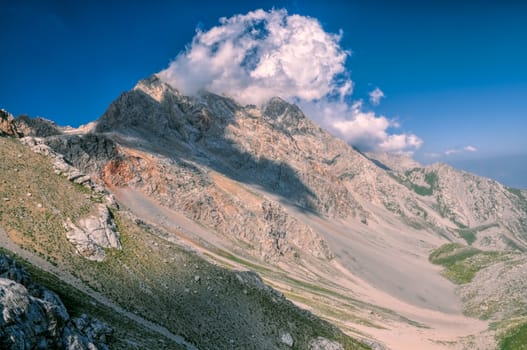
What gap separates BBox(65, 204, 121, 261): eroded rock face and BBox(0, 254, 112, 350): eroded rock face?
16.4 metres

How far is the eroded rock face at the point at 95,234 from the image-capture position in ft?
140

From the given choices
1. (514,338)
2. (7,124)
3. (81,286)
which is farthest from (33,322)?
(514,338)

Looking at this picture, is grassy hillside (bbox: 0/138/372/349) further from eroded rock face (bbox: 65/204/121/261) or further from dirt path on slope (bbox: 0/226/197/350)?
eroded rock face (bbox: 65/204/121/261)

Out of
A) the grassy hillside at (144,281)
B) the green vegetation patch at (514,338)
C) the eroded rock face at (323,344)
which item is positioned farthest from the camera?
the green vegetation patch at (514,338)

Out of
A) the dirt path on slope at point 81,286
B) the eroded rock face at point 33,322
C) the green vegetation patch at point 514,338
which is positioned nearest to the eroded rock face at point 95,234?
the dirt path on slope at point 81,286

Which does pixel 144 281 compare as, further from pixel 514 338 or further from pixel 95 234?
pixel 514 338

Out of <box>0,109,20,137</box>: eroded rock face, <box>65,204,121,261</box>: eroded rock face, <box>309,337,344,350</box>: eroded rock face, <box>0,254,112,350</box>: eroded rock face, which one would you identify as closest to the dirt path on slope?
<box>65,204,121,261</box>: eroded rock face

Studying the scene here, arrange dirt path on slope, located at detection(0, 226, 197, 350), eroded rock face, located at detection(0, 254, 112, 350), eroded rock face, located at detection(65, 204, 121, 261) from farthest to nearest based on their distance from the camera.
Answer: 1. eroded rock face, located at detection(65, 204, 121, 261)
2. dirt path on slope, located at detection(0, 226, 197, 350)
3. eroded rock face, located at detection(0, 254, 112, 350)

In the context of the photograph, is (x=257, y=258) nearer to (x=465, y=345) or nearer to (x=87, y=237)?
(x=465, y=345)

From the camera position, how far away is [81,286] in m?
37.0

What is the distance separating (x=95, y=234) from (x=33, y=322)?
26.6m

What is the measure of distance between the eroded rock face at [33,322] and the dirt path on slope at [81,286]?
9.66 metres

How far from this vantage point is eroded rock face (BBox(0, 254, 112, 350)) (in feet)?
61.1

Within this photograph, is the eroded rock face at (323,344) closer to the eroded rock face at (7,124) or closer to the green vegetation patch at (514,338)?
the green vegetation patch at (514,338)
